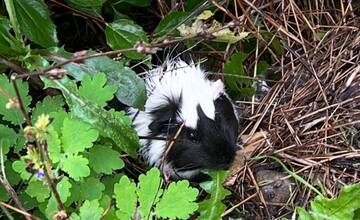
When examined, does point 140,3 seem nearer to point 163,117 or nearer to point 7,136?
point 163,117

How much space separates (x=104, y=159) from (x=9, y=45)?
20.5 inches

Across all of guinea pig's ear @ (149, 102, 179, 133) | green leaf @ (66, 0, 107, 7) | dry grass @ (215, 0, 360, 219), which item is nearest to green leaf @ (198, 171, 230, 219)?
dry grass @ (215, 0, 360, 219)

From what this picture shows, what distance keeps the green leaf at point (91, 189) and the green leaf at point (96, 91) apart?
0.25 m

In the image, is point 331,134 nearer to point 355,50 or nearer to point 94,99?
point 355,50

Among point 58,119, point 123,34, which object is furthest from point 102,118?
point 123,34

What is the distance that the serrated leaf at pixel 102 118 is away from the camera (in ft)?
7.98

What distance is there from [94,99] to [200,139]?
0.62 m

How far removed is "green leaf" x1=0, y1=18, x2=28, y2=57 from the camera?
8.18 ft

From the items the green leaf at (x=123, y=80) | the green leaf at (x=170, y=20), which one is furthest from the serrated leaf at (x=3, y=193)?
the green leaf at (x=170, y=20)

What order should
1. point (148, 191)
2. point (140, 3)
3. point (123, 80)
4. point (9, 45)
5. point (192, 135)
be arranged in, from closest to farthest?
point (148, 191)
point (9, 45)
point (123, 80)
point (192, 135)
point (140, 3)

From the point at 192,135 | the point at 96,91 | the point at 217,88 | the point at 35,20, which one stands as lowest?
the point at 192,135

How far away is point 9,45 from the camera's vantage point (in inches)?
99.7

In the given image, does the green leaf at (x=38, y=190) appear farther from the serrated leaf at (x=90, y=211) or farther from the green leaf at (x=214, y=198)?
the green leaf at (x=214, y=198)

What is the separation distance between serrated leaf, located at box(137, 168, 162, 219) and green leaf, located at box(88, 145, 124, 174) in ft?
0.42
